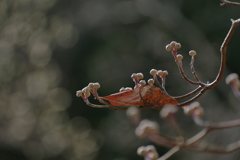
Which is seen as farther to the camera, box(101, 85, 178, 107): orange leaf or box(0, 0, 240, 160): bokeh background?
box(0, 0, 240, 160): bokeh background

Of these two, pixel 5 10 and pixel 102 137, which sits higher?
pixel 5 10

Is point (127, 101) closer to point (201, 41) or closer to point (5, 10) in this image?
point (201, 41)

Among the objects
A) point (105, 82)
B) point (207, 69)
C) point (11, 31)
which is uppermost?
point (11, 31)

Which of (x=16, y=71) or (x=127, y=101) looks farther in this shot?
(x=16, y=71)

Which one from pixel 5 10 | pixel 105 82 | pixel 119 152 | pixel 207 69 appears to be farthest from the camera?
pixel 5 10

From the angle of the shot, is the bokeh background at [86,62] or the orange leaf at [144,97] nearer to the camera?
the orange leaf at [144,97]

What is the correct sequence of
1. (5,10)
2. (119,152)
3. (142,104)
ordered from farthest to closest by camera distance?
(5,10) → (119,152) → (142,104)

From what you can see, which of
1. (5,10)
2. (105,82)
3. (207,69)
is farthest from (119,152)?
(5,10)

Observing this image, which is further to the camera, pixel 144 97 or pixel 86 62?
pixel 86 62
